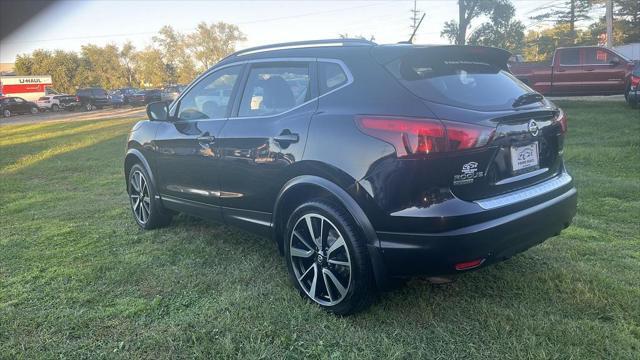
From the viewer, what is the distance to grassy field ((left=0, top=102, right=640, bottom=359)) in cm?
279

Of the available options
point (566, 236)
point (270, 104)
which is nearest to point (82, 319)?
point (270, 104)

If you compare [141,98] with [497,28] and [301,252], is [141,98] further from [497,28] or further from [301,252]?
[301,252]

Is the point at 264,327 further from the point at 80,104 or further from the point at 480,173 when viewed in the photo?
the point at 80,104

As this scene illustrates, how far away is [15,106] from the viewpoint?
34.5 m

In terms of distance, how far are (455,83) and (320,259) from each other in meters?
1.39

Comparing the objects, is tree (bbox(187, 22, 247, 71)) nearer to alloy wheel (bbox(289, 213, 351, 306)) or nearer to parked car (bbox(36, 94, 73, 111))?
parked car (bbox(36, 94, 73, 111))

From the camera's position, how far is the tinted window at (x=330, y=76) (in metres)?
3.17

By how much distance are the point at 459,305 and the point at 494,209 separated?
2.63 ft

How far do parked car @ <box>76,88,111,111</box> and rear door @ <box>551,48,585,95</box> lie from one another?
35.0m

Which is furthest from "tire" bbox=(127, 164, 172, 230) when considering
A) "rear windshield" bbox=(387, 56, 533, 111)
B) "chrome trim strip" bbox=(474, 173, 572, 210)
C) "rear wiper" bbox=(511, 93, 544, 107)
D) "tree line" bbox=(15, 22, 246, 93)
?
"tree line" bbox=(15, 22, 246, 93)

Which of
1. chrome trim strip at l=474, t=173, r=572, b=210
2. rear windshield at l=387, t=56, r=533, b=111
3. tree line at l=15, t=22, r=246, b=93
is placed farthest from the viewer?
tree line at l=15, t=22, r=246, b=93

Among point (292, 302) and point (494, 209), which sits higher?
point (494, 209)

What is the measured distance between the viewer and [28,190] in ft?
25.2

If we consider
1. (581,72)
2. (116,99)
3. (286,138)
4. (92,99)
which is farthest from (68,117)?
(286,138)
